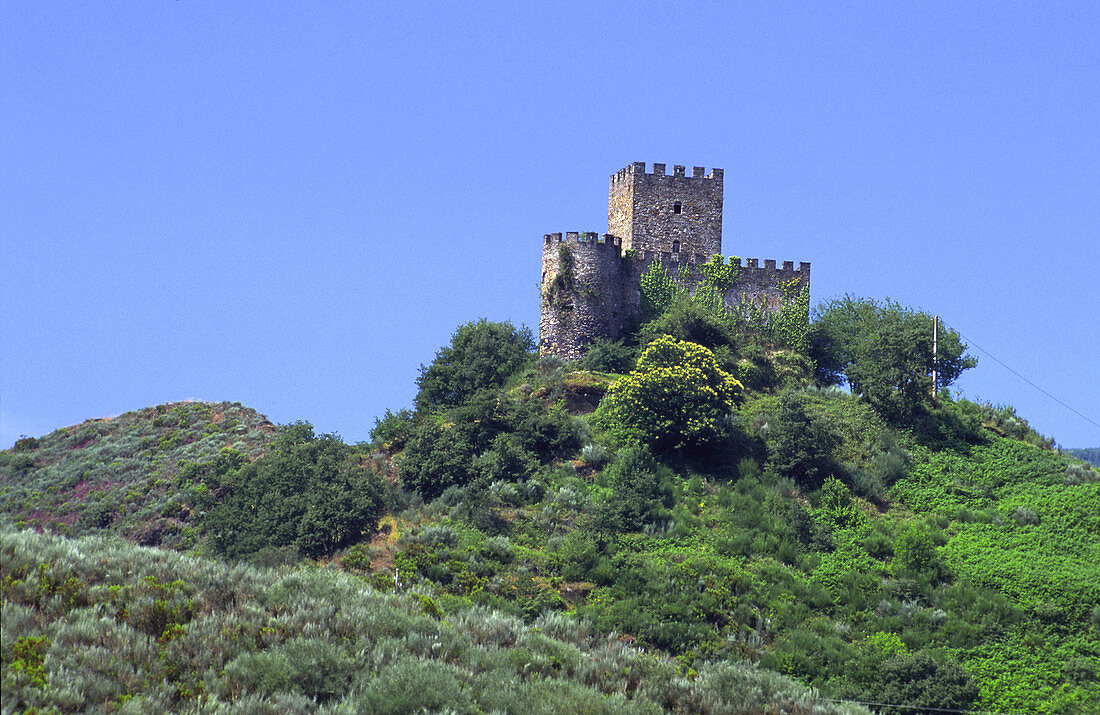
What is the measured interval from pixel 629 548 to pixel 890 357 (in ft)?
52.6

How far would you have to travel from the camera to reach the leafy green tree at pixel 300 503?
121ft

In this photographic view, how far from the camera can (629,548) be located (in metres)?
35.5

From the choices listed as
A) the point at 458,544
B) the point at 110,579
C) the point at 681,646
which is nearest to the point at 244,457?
the point at 458,544

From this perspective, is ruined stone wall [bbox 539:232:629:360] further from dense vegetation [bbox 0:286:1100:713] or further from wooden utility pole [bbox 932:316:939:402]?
wooden utility pole [bbox 932:316:939:402]

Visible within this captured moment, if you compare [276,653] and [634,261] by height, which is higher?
[634,261]

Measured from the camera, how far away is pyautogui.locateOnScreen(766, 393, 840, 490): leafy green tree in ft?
132

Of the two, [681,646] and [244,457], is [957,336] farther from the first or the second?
[244,457]

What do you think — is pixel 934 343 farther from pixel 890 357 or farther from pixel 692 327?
pixel 692 327

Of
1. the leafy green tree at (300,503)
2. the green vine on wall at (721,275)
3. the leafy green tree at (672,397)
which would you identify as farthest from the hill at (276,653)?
the green vine on wall at (721,275)

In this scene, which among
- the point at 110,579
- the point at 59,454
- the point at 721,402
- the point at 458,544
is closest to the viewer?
the point at 110,579

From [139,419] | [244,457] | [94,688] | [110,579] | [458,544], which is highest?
[139,419]

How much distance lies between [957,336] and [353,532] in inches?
1143

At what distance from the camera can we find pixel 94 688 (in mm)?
15969

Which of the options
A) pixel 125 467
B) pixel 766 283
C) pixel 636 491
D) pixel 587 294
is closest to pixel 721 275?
pixel 766 283
